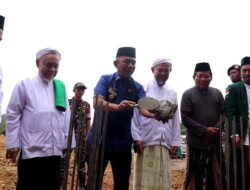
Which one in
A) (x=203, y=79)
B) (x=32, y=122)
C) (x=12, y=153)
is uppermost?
(x=203, y=79)

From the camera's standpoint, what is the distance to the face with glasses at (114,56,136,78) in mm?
4051

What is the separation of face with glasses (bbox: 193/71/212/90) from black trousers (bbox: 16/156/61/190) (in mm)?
2198

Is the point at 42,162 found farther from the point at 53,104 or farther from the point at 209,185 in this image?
the point at 209,185

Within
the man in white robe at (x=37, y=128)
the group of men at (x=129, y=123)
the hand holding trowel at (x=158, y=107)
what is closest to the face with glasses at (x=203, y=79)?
the group of men at (x=129, y=123)

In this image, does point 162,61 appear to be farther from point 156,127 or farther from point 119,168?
point 119,168

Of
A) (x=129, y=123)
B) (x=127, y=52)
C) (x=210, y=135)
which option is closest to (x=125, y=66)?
(x=127, y=52)

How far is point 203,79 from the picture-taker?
186 inches

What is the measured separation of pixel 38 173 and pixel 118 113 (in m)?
1.09

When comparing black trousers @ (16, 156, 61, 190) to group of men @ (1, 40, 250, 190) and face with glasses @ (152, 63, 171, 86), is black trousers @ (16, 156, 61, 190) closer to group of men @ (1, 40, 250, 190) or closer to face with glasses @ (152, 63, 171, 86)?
group of men @ (1, 40, 250, 190)

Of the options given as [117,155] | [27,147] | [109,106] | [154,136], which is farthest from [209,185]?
[27,147]

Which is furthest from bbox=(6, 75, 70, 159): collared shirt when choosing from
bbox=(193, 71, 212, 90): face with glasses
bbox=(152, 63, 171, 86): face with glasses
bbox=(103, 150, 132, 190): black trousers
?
bbox=(193, 71, 212, 90): face with glasses

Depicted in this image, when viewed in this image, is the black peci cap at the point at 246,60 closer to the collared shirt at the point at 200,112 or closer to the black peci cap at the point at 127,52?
the collared shirt at the point at 200,112

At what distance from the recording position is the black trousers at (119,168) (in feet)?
12.8

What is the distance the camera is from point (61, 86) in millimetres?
3689
